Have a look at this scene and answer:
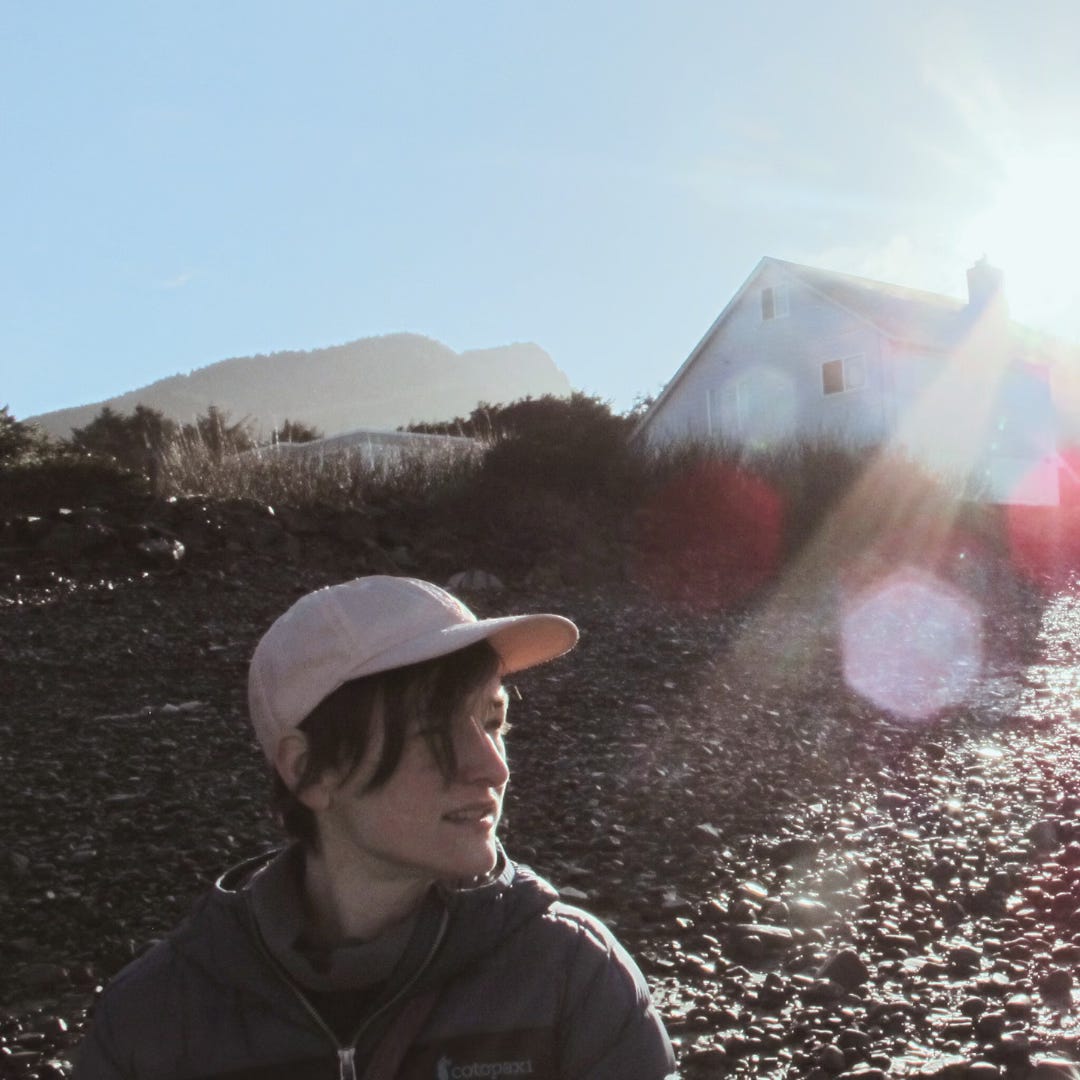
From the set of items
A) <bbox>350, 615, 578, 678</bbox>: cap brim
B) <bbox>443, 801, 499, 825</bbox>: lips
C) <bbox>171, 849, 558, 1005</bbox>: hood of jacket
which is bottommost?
<bbox>171, 849, 558, 1005</bbox>: hood of jacket

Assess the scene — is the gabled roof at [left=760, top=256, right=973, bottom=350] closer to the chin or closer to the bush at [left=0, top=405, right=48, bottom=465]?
the bush at [left=0, top=405, right=48, bottom=465]

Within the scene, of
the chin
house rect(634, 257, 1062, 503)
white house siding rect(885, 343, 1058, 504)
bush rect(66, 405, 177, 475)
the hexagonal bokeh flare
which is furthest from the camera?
bush rect(66, 405, 177, 475)

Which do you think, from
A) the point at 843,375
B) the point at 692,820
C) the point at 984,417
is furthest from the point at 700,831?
the point at 984,417

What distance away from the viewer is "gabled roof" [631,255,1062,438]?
32.3 meters

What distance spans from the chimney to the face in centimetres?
3719

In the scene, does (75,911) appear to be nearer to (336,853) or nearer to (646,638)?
(336,853)

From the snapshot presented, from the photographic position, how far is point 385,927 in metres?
2.17

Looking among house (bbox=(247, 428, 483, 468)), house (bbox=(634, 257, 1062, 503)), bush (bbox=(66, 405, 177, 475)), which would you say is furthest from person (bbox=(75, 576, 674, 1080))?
bush (bbox=(66, 405, 177, 475))

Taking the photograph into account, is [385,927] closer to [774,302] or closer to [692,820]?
[692,820]

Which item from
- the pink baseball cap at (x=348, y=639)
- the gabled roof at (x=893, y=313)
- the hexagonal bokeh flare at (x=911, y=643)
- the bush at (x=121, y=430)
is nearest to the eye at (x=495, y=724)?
the pink baseball cap at (x=348, y=639)

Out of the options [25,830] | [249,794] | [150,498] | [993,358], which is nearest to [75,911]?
[25,830]

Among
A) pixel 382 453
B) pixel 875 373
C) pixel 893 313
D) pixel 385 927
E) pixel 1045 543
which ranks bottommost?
pixel 1045 543

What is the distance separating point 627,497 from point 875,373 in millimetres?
18287

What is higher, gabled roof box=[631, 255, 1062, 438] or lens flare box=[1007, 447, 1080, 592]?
gabled roof box=[631, 255, 1062, 438]
